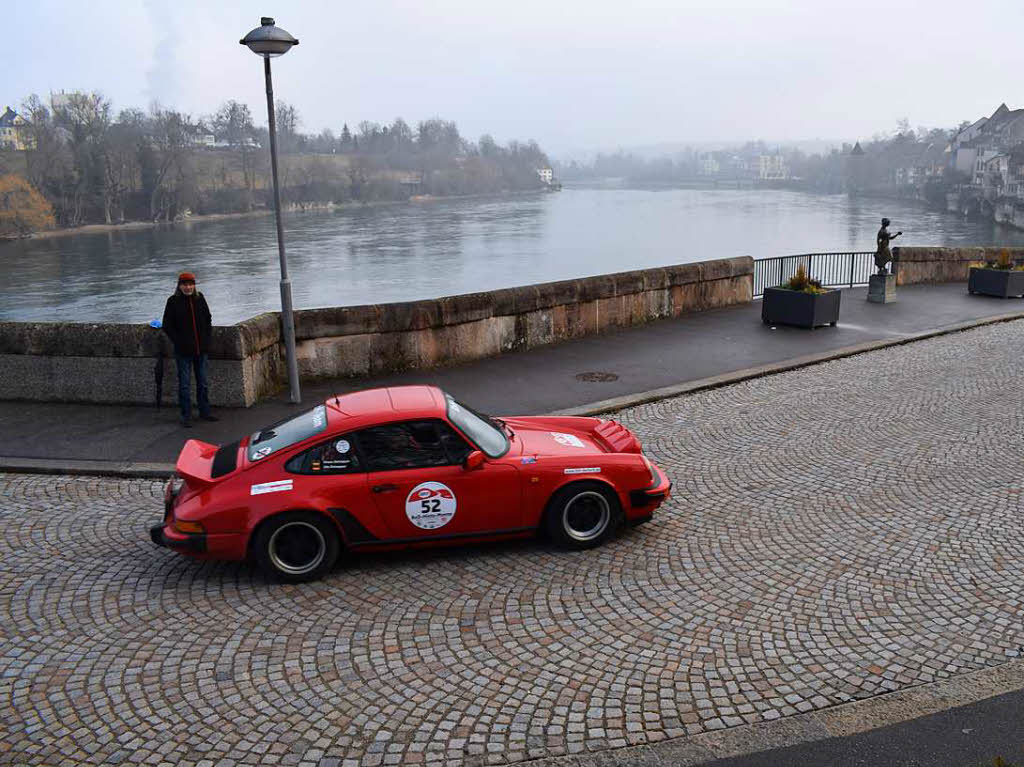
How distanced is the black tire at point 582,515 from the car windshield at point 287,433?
1676 millimetres

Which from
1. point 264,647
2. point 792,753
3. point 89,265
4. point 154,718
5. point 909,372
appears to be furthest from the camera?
point 89,265

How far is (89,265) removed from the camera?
5884cm

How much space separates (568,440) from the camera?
6.91 metres

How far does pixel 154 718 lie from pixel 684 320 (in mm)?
13114

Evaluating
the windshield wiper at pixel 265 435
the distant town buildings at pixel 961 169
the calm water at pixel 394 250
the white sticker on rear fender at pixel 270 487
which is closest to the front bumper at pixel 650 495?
the white sticker on rear fender at pixel 270 487

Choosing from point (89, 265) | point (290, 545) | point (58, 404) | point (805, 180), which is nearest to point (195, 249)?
point (89, 265)

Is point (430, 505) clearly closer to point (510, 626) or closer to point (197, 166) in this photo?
point (510, 626)

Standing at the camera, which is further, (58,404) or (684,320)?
(684,320)

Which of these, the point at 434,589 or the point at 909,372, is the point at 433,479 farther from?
the point at 909,372

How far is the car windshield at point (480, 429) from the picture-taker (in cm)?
640

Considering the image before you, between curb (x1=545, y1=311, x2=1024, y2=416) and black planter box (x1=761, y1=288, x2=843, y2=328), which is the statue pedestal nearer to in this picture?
curb (x1=545, y1=311, x2=1024, y2=416)

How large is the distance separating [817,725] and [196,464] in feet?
13.9

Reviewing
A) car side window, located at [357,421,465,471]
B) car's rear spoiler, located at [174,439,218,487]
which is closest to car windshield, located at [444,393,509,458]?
car side window, located at [357,421,465,471]

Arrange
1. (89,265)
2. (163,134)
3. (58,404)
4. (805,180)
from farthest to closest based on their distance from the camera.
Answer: (805,180) → (163,134) → (89,265) → (58,404)
